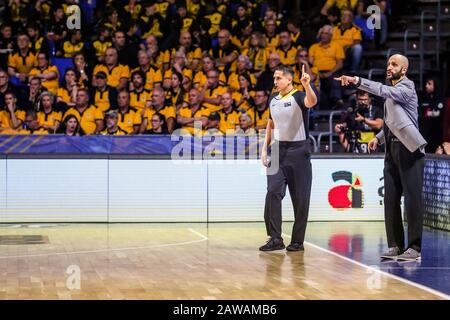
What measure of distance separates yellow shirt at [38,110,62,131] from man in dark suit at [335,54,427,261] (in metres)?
8.44

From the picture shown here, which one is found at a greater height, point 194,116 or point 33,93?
point 33,93

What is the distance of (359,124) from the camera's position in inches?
739

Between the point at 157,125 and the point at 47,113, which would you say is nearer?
the point at 157,125

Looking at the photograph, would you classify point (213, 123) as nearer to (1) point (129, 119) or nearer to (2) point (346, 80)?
(1) point (129, 119)

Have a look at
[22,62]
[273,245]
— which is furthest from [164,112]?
[273,245]

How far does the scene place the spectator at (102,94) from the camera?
19703 mm

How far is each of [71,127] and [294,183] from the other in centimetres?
643

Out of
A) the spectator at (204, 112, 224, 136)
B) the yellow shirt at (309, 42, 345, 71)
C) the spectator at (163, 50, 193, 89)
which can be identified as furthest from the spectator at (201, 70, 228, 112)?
the yellow shirt at (309, 42, 345, 71)

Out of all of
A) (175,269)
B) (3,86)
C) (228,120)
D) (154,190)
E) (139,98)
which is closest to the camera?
(175,269)

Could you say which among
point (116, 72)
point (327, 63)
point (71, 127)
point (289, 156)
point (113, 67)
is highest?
point (327, 63)

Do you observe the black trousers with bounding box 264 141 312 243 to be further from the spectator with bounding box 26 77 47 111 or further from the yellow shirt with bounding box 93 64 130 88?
the yellow shirt with bounding box 93 64 130 88

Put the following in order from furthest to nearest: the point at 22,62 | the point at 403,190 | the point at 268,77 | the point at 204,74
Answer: the point at 22,62 < the point at 204,74 < the point at 268,77 < the point at 403,190

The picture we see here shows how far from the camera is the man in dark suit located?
11.8 meters
